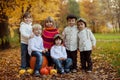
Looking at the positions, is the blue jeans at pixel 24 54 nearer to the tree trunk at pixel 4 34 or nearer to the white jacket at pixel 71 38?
the white jacket at pixel 71 38

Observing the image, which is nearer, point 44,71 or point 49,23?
point 44,71

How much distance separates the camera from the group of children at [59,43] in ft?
30.2

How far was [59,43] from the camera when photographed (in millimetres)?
9359

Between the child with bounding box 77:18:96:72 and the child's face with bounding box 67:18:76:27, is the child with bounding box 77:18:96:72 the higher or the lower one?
the lower one

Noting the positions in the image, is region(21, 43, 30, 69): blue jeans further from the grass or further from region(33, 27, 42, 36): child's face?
the grass

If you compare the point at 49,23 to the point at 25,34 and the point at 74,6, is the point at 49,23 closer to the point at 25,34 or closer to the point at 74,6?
the point at 25,34

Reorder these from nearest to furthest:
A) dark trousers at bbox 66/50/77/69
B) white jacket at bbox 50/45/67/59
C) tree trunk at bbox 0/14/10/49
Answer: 1. white jacket at bbox 50/45/67/59
2. dark trousers at bbox 66/50/77/69
3. tree trunk at bbox 0/14/10/49

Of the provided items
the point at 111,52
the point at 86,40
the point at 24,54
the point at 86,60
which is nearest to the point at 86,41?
the point at 86,40

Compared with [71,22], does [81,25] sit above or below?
below

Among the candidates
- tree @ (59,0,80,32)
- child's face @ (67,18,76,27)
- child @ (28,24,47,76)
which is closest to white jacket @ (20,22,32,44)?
child @ (28,24,47,76)

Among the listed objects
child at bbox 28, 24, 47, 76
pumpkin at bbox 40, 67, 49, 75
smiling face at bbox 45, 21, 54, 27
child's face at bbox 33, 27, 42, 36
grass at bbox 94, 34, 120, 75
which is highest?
smiling face at bbox 45, 21, 54, 27

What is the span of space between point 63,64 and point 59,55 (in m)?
0.38

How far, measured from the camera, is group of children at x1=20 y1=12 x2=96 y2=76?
9195 mm

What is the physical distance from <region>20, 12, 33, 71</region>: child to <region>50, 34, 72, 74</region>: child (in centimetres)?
80
